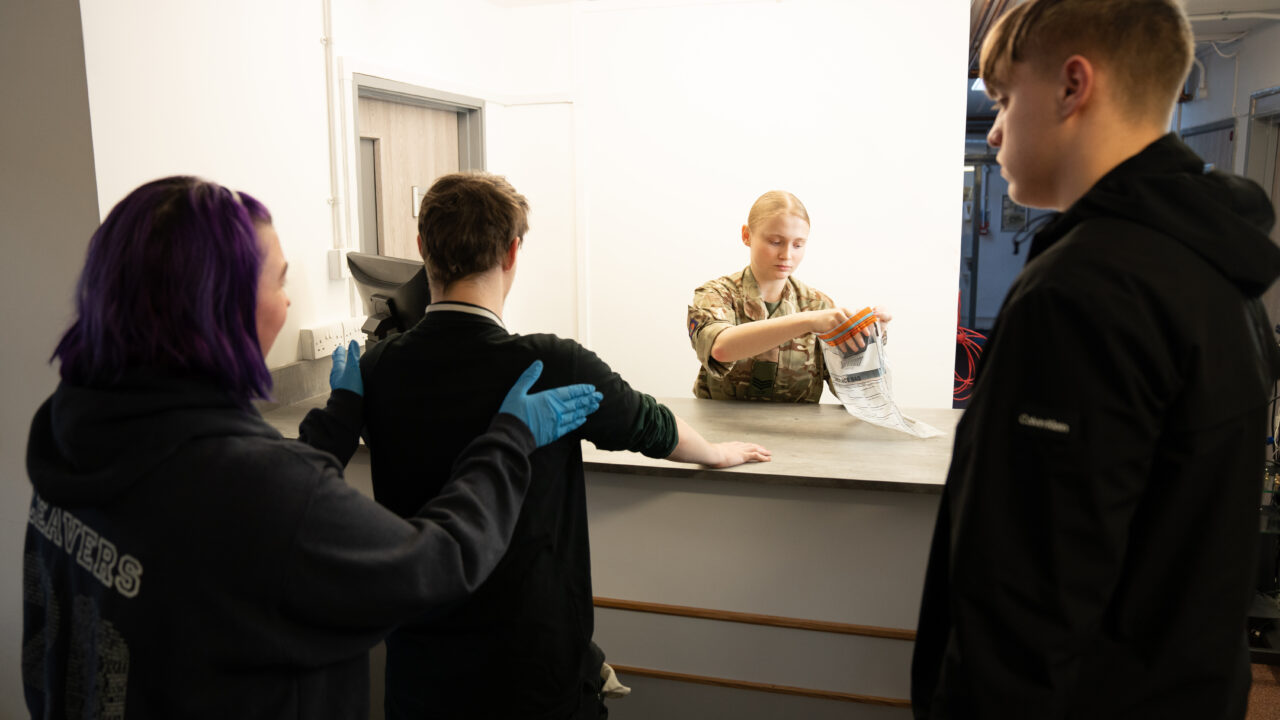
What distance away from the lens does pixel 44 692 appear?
93 cm

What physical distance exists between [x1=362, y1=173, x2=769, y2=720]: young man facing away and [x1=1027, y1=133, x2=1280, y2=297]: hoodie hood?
0.71 meters

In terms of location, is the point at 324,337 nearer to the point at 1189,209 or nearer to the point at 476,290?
the point at 476,290

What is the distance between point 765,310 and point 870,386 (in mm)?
560

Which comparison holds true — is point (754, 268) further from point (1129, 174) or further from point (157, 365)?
point (157, 365)

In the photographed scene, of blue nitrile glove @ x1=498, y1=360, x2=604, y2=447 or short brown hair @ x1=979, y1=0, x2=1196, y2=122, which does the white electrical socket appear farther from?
short brown hair @ x1=979, y1=0, x2=1196, y2=122

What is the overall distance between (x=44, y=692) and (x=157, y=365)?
0.43m

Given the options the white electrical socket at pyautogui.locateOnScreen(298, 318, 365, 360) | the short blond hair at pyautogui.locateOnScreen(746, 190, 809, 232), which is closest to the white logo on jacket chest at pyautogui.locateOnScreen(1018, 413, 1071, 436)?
the short blond hair at pyautogui.locateOnScreen(746, 190, 809, 232)

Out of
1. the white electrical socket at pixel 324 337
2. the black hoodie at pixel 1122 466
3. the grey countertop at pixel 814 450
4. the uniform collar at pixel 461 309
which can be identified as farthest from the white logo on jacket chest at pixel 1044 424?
the white electrical socket at pixel 324 337

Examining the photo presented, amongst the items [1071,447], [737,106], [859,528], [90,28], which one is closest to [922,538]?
[859,528]

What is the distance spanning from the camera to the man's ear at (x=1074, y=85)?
2.78 ft

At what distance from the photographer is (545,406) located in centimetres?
116

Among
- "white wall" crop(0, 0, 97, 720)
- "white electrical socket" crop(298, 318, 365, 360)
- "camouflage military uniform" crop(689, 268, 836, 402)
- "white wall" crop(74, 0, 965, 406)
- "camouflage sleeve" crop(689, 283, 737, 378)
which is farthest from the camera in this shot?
"white wall" crop(74, 0, 965, 406)

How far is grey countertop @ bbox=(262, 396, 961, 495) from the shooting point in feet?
5.60

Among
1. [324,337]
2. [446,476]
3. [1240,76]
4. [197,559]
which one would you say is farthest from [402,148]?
[1240,76]
